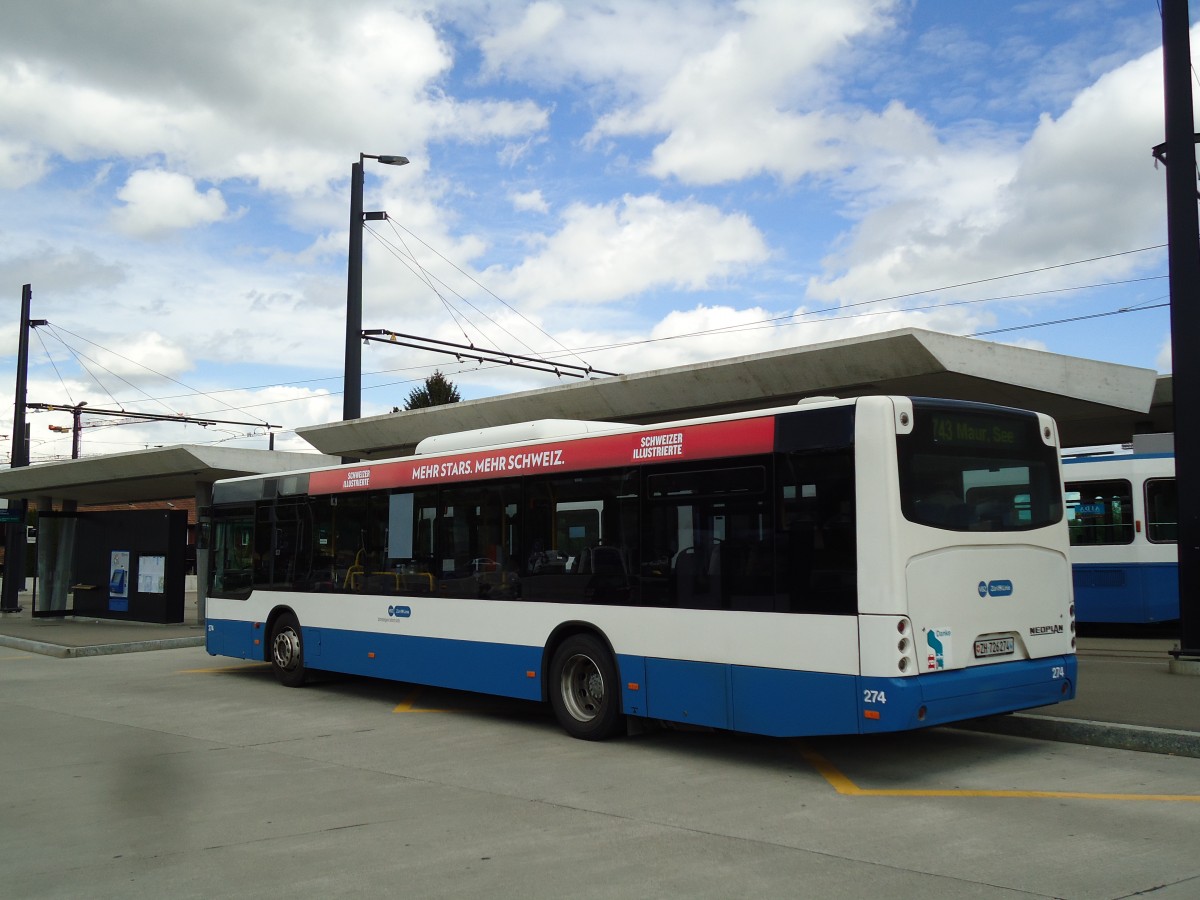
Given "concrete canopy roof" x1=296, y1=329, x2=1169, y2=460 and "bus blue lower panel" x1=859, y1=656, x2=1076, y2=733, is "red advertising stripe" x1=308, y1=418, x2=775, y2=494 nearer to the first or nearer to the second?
"bus blue lower panel" x1=859, y1=656, x2=1076, y2=733

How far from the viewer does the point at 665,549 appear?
921 cm

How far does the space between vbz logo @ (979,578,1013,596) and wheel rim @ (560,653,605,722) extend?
3576 mm

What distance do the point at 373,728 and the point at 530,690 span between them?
1.80 m

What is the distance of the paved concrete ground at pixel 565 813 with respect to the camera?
5.57 meters

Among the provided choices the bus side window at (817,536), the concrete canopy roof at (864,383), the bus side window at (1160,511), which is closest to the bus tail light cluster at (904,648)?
the bus side window at (817,536)

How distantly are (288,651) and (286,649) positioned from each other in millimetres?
58

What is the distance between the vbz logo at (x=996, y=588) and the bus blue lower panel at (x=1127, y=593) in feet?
34.4

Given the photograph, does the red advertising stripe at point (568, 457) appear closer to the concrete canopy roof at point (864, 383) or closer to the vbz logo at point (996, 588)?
the vbz logo at point (996, 588)

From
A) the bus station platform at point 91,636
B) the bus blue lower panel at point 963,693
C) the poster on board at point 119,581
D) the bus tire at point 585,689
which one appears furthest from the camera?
the poster on board at point 119,581

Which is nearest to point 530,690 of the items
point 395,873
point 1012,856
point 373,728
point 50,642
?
point 373,728

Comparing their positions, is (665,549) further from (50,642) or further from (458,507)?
(50,642)

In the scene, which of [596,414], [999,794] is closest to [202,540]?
[596,414]

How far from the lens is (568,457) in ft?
33.7

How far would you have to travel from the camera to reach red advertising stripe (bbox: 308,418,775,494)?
8.74 m
